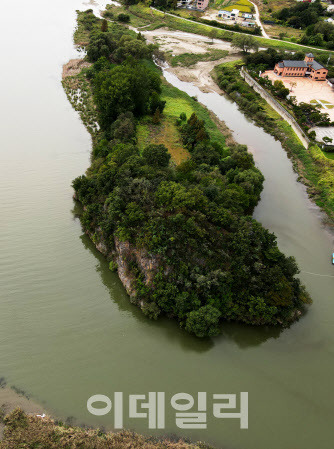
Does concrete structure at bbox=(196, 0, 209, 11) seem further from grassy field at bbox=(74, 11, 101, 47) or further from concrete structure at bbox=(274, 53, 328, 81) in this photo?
concrete structure at bbox=(274, 53, 328, 81)

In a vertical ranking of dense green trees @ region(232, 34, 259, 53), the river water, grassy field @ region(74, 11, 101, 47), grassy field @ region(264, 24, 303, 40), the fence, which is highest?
grassy field @ region(264, 24, 303, 40)

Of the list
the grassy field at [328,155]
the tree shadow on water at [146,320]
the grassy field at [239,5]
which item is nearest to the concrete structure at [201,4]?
the grassy field at [239,5]

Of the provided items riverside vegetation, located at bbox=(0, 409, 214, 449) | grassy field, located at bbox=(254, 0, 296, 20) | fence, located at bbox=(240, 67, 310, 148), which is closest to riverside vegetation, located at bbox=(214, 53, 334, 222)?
fence, located at bbox=(240, 67, 310, 148)

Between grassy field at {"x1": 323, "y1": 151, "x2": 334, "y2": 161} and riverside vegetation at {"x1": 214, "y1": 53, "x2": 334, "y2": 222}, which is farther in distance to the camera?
grassy field at {"x1": 323, "y1": 151, "x2": 334, "y2": 161}

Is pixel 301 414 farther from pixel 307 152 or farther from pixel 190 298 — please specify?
pixel 307 152

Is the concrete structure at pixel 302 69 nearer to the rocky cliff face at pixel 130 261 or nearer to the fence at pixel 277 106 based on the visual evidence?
the fence at pixel 277 106

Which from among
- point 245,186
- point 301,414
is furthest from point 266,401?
point 245,186

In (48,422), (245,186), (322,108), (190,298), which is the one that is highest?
(322,108)

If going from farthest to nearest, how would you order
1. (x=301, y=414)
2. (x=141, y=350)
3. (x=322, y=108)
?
1. (x=322, y=108)
2. (x=141, y=350)
3. (x=301, y=414)

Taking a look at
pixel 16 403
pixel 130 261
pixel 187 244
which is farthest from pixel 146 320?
pixel 16 403
